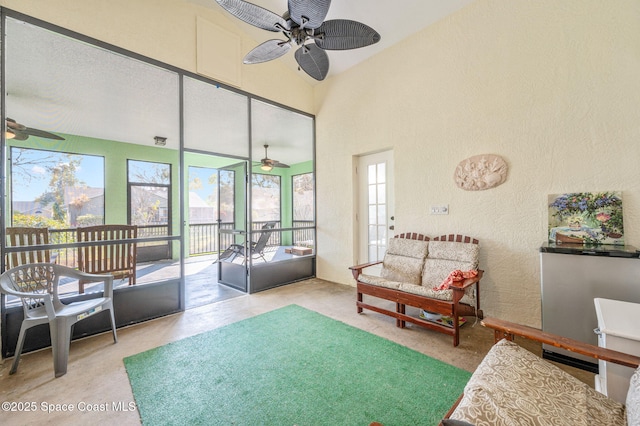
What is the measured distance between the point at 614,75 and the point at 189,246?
8064mm

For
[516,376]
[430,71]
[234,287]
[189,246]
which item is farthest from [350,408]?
[189,246]

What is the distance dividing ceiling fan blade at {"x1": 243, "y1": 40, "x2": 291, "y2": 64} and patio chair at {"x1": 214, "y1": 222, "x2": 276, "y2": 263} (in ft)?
8.29

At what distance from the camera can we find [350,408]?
5.60 ft

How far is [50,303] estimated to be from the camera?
2096mm

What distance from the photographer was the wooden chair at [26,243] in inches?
94.4

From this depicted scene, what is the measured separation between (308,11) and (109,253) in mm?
3198

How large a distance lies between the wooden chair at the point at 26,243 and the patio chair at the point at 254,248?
2188mm

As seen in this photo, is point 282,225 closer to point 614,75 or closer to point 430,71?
point 430,71

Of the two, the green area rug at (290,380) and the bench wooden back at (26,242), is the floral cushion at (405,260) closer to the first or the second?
the green area rug at (290,380)

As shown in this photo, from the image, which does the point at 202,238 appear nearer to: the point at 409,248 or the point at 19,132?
the point at 19,132

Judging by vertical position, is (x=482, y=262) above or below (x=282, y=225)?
below

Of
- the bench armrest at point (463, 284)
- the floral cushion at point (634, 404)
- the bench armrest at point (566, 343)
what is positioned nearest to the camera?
the floral cushion at point (634, 404)

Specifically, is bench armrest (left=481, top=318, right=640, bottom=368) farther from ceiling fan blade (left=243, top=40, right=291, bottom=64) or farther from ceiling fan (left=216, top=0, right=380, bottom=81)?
ceiling fan blade (left=243, top=40, right=291, bottom=64)

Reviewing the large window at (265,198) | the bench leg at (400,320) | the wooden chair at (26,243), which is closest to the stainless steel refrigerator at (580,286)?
the bench leg at (400,320)
